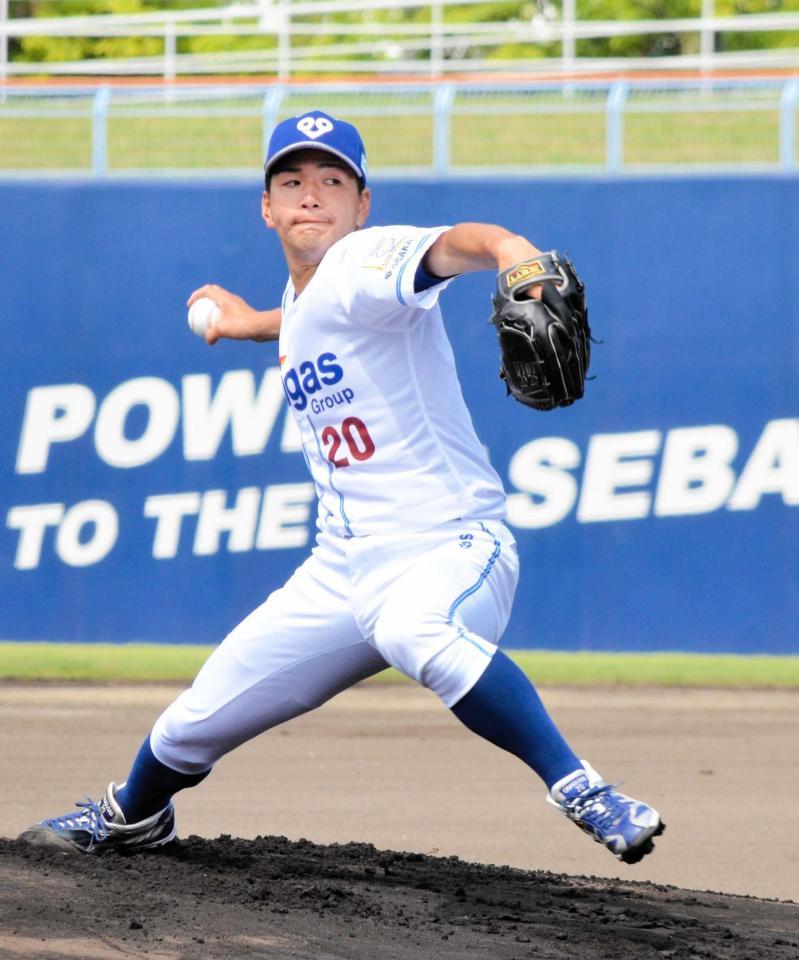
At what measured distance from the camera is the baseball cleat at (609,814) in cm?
362

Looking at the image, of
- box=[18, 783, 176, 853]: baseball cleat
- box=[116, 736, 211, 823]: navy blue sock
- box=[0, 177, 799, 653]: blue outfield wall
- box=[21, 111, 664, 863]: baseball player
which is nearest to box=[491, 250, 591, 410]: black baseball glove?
box=[21, 111, 664, 863]: baseball player

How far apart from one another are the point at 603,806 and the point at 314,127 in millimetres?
1800

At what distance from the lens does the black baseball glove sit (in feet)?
11.1

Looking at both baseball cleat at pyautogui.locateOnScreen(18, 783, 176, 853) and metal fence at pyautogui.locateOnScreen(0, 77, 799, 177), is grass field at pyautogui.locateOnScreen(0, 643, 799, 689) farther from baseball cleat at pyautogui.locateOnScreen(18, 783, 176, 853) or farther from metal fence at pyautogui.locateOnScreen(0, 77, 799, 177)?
baseball cleat at pyautogui.locateOnScreen(18, 783, 176, 853)

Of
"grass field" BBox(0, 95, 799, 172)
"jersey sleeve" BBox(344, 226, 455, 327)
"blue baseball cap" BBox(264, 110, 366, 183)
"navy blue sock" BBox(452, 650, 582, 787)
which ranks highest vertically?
"grass field" BBox(0, 95, 799, 172)

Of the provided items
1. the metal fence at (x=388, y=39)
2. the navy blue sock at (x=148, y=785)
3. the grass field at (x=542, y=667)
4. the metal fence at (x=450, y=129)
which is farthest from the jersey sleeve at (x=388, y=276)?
the metal fence at (x=388, y=39)

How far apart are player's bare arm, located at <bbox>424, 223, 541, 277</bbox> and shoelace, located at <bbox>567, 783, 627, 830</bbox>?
3.82ft

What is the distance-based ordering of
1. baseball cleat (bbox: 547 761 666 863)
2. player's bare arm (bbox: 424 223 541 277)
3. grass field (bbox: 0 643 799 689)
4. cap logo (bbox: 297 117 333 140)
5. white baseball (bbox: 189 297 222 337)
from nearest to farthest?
1. player's bare arm (bbox: 424 223 541 277)
2. baseball cleat (bbox: 547 761 666 863)
3. cap logo (bbox: 297 117 333 140)
4. white baseball (bbox: 189 297 222 337)
5. grass field (bbox: 0 643 799 689)

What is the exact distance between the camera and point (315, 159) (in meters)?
4.32

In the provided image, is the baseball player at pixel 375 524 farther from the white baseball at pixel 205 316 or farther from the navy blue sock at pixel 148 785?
the white baseball at pixel 205 316

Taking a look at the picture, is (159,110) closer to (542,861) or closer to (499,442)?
(499,442)

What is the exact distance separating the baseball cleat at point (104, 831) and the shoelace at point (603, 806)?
4.75 ft

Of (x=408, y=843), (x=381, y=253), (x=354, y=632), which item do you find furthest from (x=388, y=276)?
(x=408, y=843)

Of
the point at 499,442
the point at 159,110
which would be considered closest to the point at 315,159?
the point at 499,442
